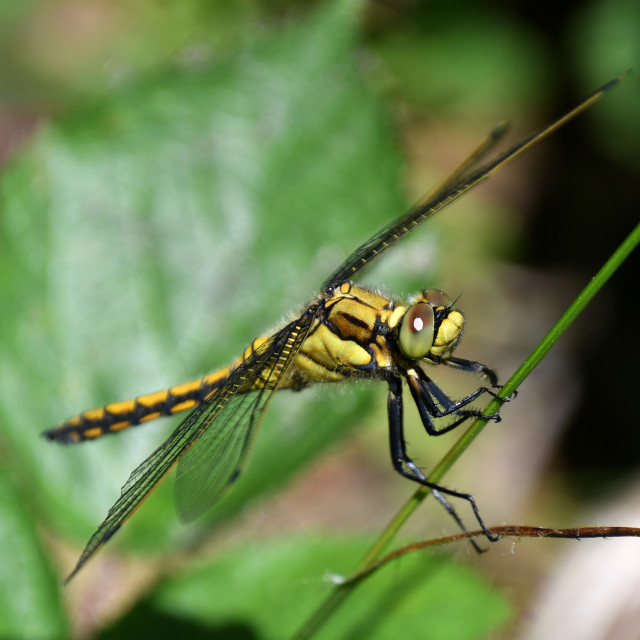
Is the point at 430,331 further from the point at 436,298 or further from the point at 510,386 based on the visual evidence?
the point at 510,386

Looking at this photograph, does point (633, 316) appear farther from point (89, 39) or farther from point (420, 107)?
point (89, 39)

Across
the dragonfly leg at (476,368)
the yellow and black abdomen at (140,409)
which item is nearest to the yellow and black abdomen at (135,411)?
the yellow and black abdomen at (140,409)

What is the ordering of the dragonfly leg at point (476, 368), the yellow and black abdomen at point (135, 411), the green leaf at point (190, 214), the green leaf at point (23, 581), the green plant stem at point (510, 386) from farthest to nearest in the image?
the green leaf at point (190, 214) → the yellow and black abdomen at point (135, 411) → the green leaf at point (23, 581) → the dragonfly leg at point (476, 368) → the green plant stem at point (510, 386)

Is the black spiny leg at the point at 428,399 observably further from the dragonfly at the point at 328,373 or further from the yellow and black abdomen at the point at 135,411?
the yellow and black abdomen at the point at 135,411

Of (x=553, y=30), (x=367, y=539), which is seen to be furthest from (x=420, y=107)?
(x=367, y=539)

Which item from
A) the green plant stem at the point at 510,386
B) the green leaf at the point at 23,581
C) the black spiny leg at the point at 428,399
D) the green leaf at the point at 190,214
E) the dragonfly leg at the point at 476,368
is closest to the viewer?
the green plant stem at the point at 510,386

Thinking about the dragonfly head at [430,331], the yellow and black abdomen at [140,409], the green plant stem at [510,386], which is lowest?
the green plant stem at [510,386]

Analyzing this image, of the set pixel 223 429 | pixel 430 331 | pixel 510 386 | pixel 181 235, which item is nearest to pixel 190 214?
pixel 181 235
